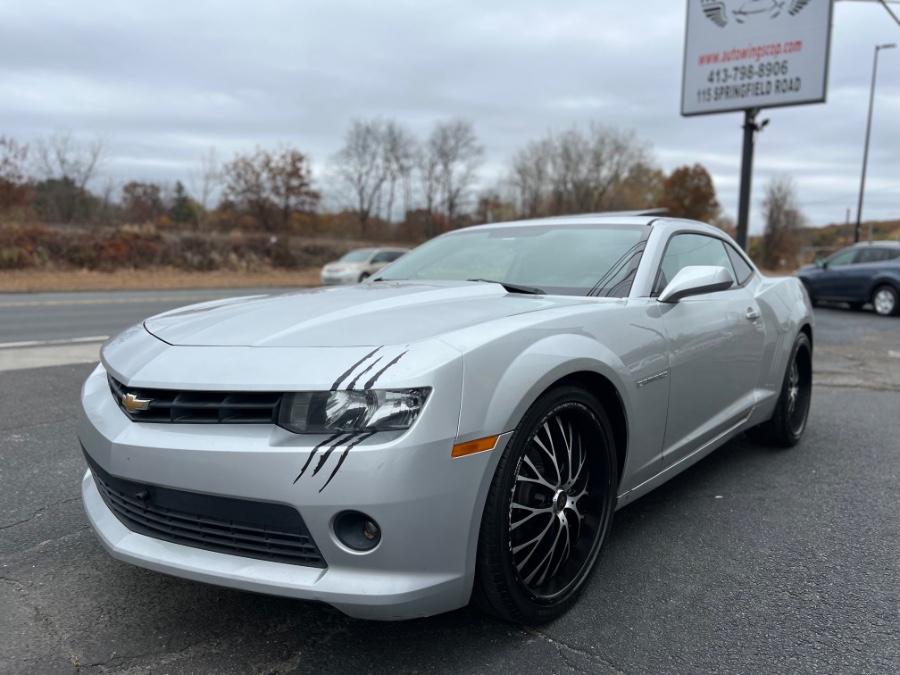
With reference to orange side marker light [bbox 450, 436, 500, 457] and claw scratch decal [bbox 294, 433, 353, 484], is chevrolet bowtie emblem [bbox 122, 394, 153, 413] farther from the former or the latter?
orange side marker light [bbox 450, 436, 500, 457]

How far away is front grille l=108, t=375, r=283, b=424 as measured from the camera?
74.5 inches

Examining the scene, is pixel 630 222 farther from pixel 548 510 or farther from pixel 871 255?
pixel 871 255

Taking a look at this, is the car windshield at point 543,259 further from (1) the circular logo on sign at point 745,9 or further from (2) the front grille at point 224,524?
(1) the circular logo on sign at point 745,9

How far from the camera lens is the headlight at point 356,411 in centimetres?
181

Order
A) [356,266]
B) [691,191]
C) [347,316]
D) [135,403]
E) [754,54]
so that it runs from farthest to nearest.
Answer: [691,191]
[356,266]
[754,54]
[347,316]
[135,403]

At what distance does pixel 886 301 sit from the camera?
14664 mm

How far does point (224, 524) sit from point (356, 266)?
68.8 feet

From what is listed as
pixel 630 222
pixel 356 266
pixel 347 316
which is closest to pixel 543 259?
pixel 630 222

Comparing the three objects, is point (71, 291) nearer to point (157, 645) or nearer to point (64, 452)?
point (64, 452)

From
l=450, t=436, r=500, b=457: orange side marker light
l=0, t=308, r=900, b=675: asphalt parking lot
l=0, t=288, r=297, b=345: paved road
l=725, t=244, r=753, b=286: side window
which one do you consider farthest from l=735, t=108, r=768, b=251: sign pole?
l=450, t=436, r=500, b=457: orange side marker light

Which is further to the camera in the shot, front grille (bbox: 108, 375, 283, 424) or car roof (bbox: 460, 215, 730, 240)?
car roof (bbox: 460, 215, 730, 240)

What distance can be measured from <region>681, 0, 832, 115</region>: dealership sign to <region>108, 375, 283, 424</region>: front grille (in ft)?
46.6

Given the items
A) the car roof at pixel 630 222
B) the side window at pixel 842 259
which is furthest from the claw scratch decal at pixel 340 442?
the side window at pixel 842 259

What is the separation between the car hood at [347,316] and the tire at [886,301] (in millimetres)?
14827
